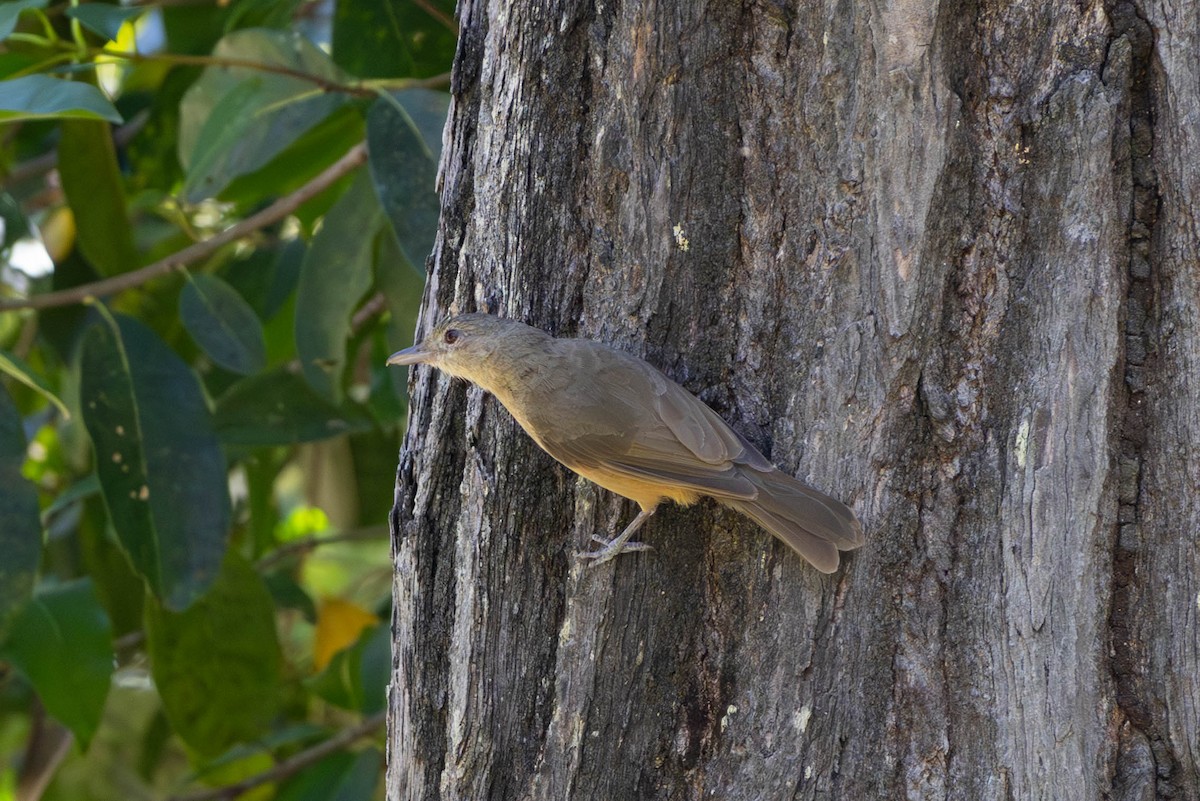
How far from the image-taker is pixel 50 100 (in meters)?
2.46

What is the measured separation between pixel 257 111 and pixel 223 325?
67cm

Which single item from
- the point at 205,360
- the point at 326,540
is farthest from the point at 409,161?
the point at 205,360

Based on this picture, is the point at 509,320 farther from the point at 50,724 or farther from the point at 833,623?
the point at 50,724

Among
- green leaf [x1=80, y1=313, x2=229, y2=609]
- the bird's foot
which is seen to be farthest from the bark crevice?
green leaf [x1=80, y1=313, x2=229, y2=609]

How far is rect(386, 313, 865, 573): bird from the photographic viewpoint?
1918 mm

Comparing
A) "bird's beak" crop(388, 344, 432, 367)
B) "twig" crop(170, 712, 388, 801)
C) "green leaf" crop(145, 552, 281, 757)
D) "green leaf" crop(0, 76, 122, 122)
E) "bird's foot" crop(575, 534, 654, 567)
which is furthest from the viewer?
"twig" crop(170, 712, 388, 801)

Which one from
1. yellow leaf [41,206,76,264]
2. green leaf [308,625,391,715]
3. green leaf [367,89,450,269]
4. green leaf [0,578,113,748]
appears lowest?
green leaf [308,625,391,715]

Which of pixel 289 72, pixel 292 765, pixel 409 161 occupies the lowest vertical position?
pixel 292 765

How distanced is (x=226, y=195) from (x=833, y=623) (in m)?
2.71

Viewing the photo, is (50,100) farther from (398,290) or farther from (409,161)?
(398,290)

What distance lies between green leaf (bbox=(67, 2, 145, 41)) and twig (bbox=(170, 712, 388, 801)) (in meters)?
2.30

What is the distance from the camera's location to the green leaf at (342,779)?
149 inches

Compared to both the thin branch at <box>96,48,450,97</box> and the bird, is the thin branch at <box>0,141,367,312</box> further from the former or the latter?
the bird

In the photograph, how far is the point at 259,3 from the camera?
3908 mm
